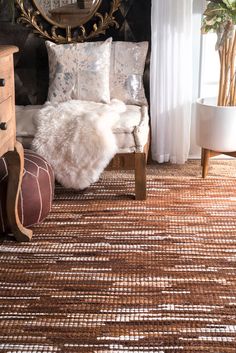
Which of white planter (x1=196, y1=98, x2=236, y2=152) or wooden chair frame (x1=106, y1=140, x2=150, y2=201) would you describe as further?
white planter (x1=196, y1=98, x2=236, y2=152)

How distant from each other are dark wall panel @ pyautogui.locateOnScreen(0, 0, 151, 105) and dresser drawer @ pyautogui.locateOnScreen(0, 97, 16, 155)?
1.63 meters

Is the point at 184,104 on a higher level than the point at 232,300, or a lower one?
higher

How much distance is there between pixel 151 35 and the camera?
3.71 metres

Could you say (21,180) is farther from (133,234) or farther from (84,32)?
(84,32)

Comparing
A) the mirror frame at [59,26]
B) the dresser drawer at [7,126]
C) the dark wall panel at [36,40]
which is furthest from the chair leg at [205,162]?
the dresser drawer at [7,126]

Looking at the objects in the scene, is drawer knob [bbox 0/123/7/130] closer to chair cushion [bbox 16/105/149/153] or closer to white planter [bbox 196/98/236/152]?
chair cushion [bbox 16/105/149/153]

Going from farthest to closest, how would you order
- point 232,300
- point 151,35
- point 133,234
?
point 151,35
point 133,234
point 232,300

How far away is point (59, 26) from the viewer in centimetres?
382

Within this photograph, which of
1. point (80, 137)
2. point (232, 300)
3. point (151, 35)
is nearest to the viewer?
point (232, 300)

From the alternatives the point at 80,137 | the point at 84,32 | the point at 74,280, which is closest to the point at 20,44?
the point at 84,32

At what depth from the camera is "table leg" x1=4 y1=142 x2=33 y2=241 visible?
97.6 inches

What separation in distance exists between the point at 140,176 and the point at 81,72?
0.88 meters

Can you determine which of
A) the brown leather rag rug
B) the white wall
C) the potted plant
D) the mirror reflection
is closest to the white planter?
the potted plant

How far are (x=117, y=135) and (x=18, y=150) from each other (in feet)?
2.63
